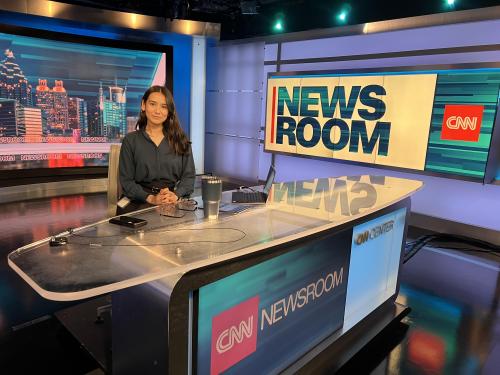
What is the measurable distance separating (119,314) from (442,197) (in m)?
3.85

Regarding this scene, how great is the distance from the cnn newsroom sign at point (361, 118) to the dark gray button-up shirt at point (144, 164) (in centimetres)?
291

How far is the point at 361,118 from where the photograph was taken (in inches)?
181

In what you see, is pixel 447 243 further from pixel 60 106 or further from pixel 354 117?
pixel 60 106

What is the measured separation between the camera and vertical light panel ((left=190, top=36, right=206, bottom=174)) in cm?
678

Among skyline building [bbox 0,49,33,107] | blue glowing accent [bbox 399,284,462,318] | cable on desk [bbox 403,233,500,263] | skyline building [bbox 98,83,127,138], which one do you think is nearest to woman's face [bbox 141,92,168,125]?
blue glowing accent [bbox 399,284,462,318]

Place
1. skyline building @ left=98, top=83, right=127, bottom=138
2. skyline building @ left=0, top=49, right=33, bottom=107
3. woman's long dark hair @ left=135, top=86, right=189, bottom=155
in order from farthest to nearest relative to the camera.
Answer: skyline building @ left=98, top=83, right=127, bottom=138 < skyline building @ left=0, top=49, right=33, bottom=107 < woman's long dark hair @ left=135, top=86, right=189, bottom=155

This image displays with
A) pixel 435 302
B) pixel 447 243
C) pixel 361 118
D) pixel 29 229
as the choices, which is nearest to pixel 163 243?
pixel 435 302

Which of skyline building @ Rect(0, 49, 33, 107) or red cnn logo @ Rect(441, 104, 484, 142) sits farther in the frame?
skyline building @ Rect(0, 49, 33, 107)

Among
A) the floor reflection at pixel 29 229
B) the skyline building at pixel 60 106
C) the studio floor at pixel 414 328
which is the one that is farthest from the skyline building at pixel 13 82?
the studio floor at pixel 414 328

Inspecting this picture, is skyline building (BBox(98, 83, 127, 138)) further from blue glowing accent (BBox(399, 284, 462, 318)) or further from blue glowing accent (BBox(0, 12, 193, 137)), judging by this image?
blue glowing accent (BBox(399, 284, 462, 318))

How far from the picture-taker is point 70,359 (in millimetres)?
1938

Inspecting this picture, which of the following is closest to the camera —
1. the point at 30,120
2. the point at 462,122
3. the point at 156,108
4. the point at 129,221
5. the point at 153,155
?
the point at 129,221

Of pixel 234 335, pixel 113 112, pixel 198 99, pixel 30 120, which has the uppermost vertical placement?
pixel 198 99

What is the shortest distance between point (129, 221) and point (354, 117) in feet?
12.4
